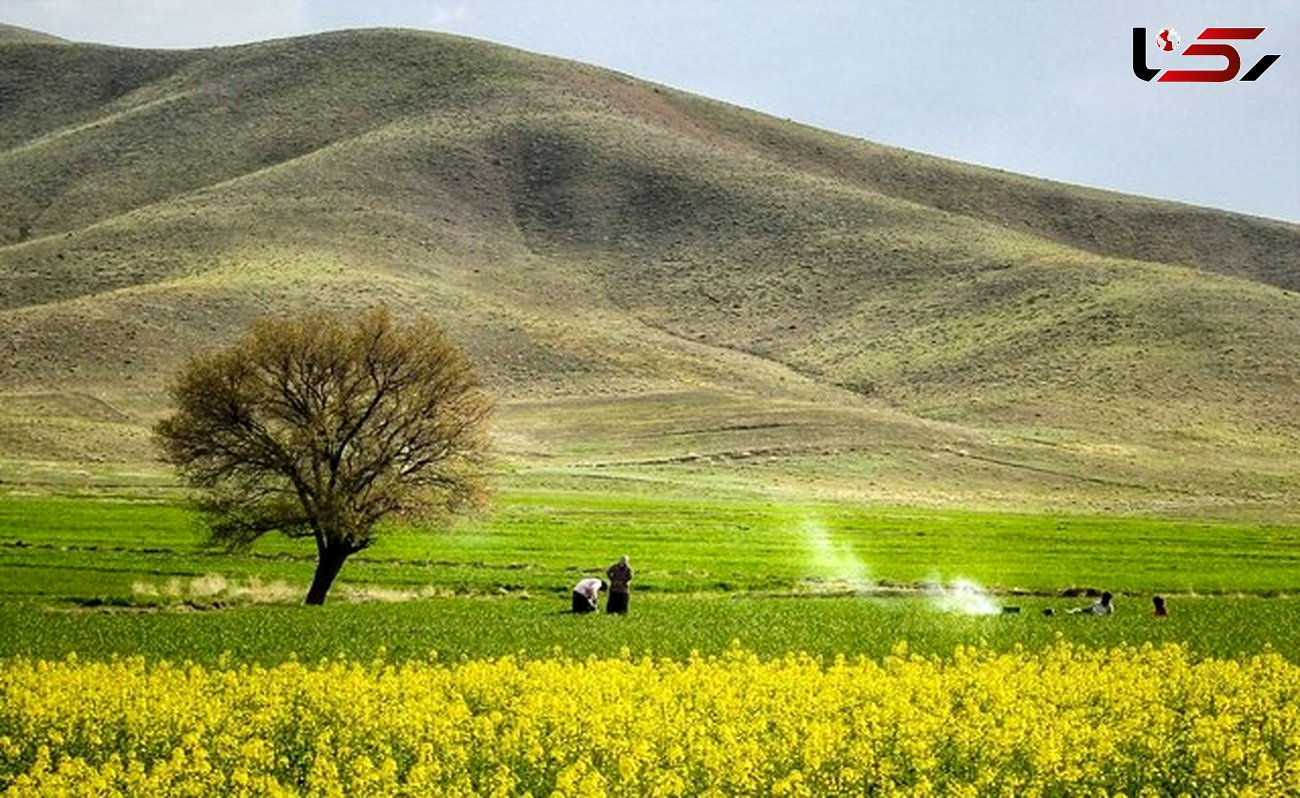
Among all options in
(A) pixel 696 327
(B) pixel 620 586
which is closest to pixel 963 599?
(B) pixel 620 586

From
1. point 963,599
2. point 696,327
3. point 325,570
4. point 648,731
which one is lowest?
point 963,599

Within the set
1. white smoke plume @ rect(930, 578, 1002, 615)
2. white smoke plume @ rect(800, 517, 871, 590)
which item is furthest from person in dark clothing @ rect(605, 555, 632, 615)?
white smoke plume @ rect(800, 517, 871, 590)

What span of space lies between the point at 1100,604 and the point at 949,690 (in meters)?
16.3

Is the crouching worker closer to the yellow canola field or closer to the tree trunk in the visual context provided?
the tree trunk

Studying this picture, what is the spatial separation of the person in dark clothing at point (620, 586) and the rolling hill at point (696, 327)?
53.0m

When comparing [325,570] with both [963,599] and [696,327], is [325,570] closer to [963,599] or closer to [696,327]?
[963,599]

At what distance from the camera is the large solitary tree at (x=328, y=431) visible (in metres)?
39.8

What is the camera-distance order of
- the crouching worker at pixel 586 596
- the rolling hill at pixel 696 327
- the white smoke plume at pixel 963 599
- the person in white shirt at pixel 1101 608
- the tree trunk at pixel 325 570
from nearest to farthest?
the person in white shirt at pixel 1101 608 < the crouching worker at pixel 586 596 < the white smoke plume at pixel 963 599 < the tree trunk at pixel 325 570 < the rolling hill at pixel 696 327

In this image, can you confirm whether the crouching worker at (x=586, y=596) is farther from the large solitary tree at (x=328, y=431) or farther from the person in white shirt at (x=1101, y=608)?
the person in white shirt at (x=1101, y=608)

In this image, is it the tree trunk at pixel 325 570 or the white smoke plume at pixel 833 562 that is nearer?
the tree trunk at pixel 325 570

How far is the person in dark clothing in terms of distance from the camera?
118 ft

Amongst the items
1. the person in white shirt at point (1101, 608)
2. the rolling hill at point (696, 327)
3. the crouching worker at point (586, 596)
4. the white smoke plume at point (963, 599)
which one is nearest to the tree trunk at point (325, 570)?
the crouching worker at point (586, 596)

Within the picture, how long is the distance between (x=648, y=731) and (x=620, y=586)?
20.0 metres

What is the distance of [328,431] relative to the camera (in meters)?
40.5
